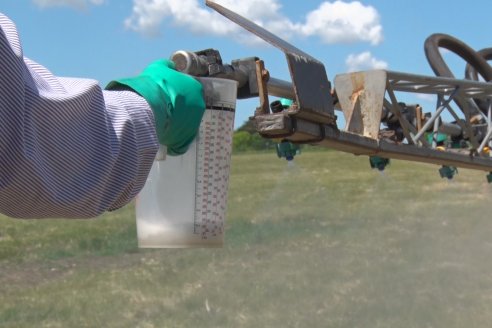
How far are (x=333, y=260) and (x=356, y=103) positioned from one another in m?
5.04

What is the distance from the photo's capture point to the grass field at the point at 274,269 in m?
6.17

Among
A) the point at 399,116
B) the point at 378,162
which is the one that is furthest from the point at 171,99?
the point at 378,162

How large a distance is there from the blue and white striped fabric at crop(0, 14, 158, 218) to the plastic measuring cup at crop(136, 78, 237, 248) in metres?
0.31

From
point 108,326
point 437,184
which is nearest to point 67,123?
point 108,326

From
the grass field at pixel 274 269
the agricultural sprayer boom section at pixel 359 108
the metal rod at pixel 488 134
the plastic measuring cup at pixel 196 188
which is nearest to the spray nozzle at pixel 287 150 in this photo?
the agricultural sprayer boom section at pixel 359 108

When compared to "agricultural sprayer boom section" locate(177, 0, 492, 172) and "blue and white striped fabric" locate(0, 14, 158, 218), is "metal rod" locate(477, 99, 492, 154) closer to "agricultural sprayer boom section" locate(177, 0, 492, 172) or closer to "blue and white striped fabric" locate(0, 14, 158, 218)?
"agricultural sprayer boom section" locate(177, 0, 492, 172)

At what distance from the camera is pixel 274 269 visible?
7254 mm

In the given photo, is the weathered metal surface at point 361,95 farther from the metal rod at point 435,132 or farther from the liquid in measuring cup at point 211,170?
the liquid in measuring cup at point 211,170

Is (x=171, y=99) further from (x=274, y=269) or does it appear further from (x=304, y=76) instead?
(x=274, y=269)

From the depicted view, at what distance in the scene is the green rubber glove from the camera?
138 cm

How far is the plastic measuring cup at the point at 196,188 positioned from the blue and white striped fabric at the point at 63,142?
310mm

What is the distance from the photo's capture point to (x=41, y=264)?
23.6 ft

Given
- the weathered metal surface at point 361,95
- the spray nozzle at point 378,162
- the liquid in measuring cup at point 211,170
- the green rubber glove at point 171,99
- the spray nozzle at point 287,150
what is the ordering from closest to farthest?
the green rubber glove at point 171,99
the liquid in measuring cup at point 211,170
the spray nozzle at point 287,150
the weathered metal surface at point 361,95
the spray nozzle at point 378,162

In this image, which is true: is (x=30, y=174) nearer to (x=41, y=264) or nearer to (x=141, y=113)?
(x=141, y=113)
